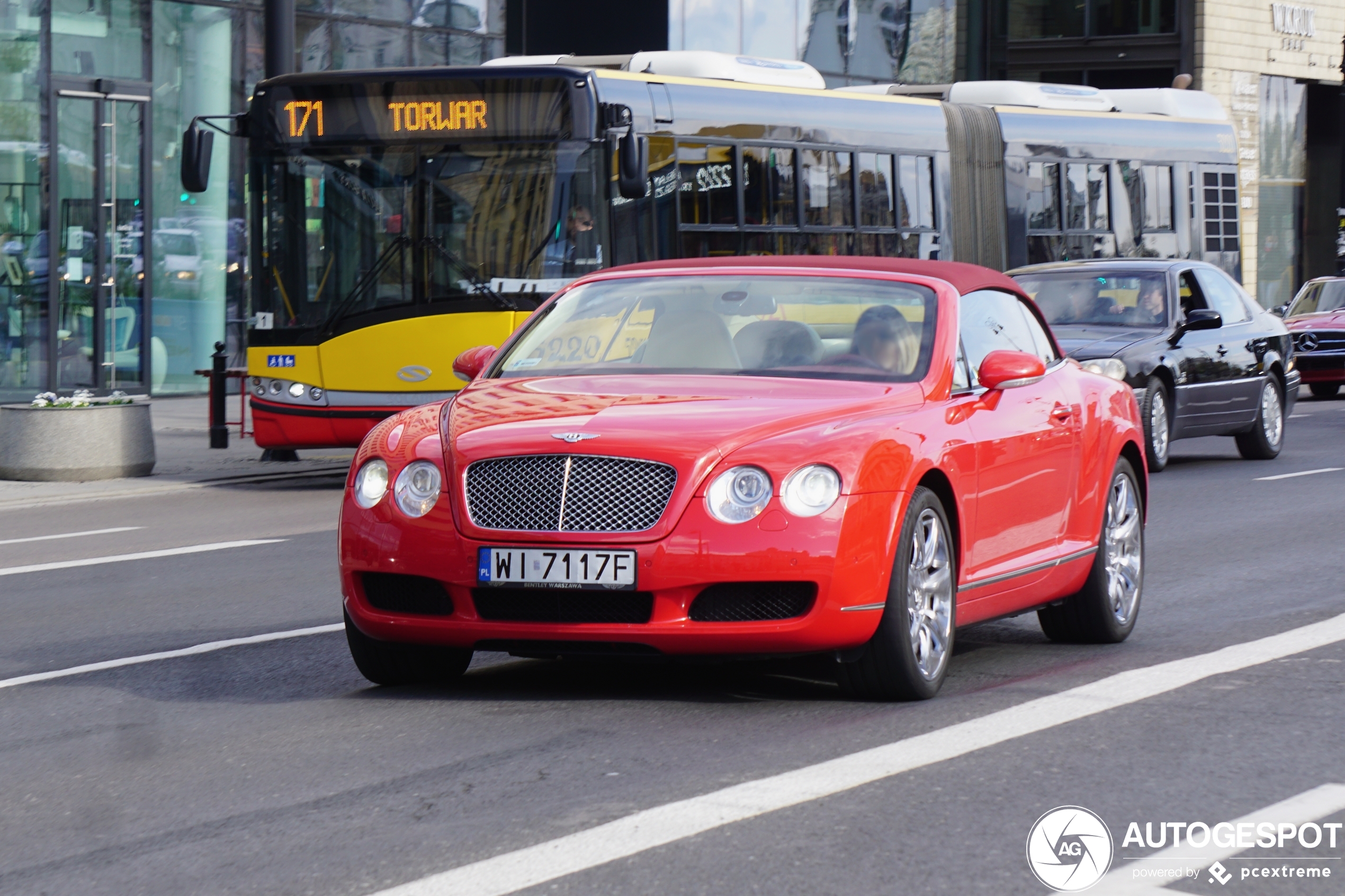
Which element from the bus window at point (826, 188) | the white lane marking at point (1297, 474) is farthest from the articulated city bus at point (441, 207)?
the white lane marking at point (1297, 474)

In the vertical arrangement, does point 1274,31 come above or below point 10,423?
above

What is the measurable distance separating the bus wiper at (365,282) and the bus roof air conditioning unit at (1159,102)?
1147 cm

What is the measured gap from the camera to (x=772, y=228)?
18.5 meters

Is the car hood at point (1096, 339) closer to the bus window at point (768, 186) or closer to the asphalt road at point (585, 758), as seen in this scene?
the bus window at point (768, 186)

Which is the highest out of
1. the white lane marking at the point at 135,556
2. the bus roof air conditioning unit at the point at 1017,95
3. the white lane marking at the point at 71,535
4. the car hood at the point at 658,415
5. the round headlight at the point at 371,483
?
the bus roof air conditioning unit at the point at 1017,95

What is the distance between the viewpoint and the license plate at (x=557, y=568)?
20.5 ft

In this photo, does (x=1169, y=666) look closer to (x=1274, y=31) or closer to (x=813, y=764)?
(x=813, y=764)

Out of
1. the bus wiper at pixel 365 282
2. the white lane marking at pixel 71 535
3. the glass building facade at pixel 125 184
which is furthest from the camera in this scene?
the glass building facade at pixel 125 184

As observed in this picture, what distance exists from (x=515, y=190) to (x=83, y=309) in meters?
10.8

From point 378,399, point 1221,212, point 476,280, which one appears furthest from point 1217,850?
point 1221,212

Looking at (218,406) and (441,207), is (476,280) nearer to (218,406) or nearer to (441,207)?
(441,207)

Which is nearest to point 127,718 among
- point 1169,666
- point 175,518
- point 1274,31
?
point 1169,666

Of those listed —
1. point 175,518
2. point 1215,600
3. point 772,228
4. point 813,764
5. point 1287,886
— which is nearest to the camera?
point 1287,886

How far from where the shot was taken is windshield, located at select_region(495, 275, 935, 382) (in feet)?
23.8
